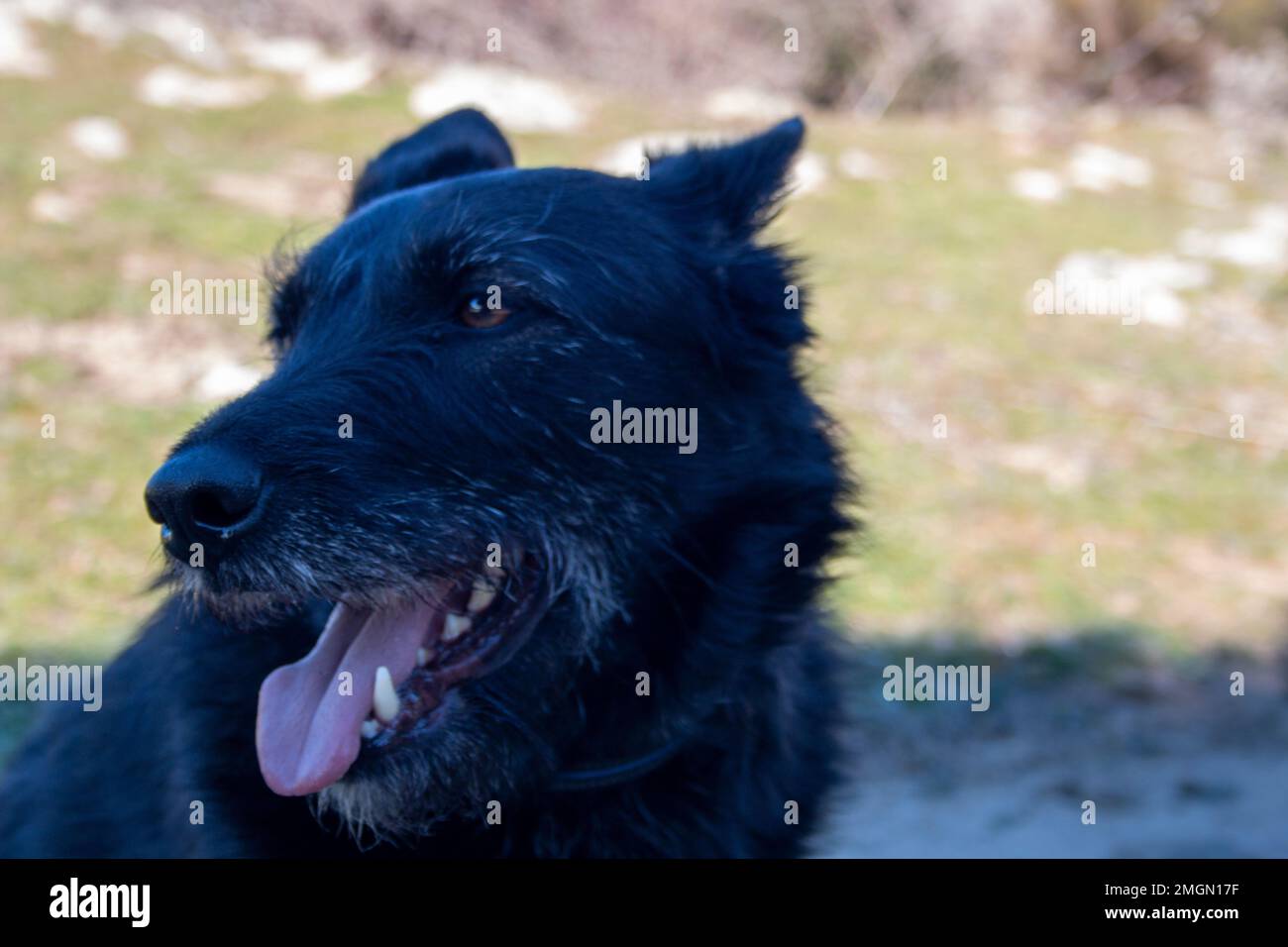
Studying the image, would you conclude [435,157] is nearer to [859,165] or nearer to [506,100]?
[506,100]

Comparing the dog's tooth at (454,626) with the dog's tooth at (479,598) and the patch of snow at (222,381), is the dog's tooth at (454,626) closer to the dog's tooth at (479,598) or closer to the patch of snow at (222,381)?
the dog's tooth at (479,598)

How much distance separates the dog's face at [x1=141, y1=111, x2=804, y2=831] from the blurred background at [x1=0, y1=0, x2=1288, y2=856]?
22.1 inches

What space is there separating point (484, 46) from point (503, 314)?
1724 centimetres

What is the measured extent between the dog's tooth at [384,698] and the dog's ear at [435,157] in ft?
5.30

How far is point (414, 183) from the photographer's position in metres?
3.77

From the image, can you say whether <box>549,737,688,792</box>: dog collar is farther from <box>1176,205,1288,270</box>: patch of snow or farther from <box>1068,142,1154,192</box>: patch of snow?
<box>1068,142,1154,192</box>: patch of snow

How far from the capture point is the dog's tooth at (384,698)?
280cm

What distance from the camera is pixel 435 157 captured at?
12.5 ft

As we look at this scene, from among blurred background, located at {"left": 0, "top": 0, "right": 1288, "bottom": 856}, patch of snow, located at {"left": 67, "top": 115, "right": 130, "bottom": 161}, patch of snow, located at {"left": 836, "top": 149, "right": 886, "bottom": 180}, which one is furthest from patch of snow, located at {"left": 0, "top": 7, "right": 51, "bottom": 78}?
patch of snow, located at {"left": 836, "top": 149, "right": 886, "bottom": 180}

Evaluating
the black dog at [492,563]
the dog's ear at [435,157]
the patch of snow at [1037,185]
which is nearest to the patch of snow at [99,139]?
the dog's ear at [435,157]

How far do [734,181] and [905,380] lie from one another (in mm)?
7296

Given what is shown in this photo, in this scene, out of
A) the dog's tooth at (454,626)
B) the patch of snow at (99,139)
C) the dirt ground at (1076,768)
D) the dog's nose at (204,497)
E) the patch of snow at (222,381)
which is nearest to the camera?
the dog's nose at (204,497)

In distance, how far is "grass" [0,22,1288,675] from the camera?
7336 mm

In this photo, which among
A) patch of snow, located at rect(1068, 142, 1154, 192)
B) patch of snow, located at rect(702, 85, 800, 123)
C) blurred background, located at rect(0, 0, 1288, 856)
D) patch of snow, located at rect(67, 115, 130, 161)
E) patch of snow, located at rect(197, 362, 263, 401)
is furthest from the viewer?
patch of snow, located at rect(702, 85, 800, 123)
